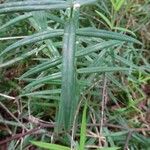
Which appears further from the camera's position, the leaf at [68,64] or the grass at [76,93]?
the grass at [76,93]

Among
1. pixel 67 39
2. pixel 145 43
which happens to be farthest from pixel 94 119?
pixel 145 43

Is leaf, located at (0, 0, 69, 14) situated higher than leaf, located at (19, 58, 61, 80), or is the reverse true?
leaf, located at (0, 0, 69, 14)

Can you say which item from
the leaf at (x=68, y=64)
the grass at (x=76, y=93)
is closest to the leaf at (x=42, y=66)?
the grass at (x=76, y=93)

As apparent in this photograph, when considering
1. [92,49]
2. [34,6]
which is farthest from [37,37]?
[92,49]

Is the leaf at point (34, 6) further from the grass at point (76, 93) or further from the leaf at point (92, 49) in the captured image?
the leaf at point (92, 49)

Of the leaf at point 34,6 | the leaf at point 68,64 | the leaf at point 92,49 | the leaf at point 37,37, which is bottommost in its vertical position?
the leaf at point 68,64

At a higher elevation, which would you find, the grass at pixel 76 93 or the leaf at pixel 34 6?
the leaf at pixel 34 6

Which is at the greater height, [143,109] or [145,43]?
[145,43]

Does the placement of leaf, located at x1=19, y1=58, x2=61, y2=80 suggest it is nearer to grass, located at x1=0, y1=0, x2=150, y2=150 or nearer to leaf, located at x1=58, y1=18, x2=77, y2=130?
grass, located at x1=0, y1=0, x2=150, y2=150

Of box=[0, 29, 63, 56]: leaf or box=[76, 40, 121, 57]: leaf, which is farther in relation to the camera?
box=[76, 40, 121, 57]: leaf

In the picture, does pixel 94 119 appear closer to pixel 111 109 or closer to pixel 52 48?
pixel 111 109

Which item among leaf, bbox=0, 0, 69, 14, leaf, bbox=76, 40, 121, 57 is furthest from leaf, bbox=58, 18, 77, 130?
leaf, bbox=76, 40, 121, 57
